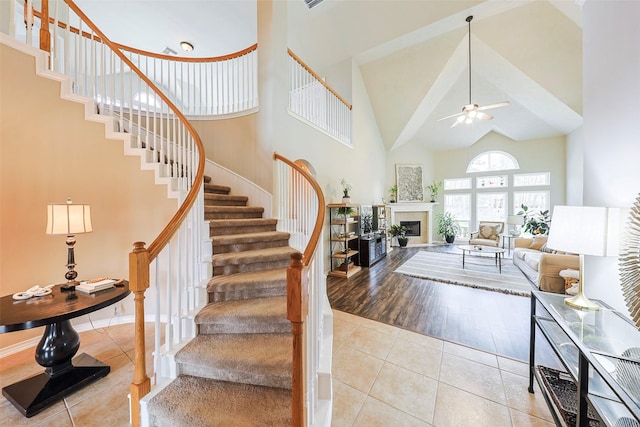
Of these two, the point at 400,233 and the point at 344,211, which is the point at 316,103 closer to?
the point at 344,211

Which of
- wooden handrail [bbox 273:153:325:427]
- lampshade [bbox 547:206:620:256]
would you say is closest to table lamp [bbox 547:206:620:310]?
lampshade [bbox 547:206:620:256]

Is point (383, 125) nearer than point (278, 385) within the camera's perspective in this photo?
No

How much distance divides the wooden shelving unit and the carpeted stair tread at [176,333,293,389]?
3050 millimetres

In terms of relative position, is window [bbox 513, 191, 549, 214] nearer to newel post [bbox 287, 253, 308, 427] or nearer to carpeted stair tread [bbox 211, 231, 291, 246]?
carpeted stair tread [bbox 211, 231, 291, 246]

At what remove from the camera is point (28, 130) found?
7.00 ft

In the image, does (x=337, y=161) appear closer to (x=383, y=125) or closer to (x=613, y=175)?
(x=383, y=125)

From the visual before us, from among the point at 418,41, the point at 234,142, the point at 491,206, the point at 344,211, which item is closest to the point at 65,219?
the point at 234,142

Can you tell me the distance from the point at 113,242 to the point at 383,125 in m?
6.88

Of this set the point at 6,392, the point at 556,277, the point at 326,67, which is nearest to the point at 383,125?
the point at 326,67

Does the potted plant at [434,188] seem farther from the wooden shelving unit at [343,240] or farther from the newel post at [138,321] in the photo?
the newel post at [138,321]

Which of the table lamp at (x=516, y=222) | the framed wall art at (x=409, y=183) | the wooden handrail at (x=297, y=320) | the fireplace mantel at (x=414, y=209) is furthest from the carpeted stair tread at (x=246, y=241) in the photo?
the table lamp at (x=516, y=222)

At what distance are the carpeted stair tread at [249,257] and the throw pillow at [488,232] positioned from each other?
6182mm

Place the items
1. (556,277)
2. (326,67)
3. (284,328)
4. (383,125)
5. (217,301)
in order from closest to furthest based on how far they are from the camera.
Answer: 1. (284,328)
2. (217,301)
3. (556,277)
4. (326,67)
5. (383,125)

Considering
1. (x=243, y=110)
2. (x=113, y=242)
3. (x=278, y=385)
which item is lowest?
(x=278, y=385)
